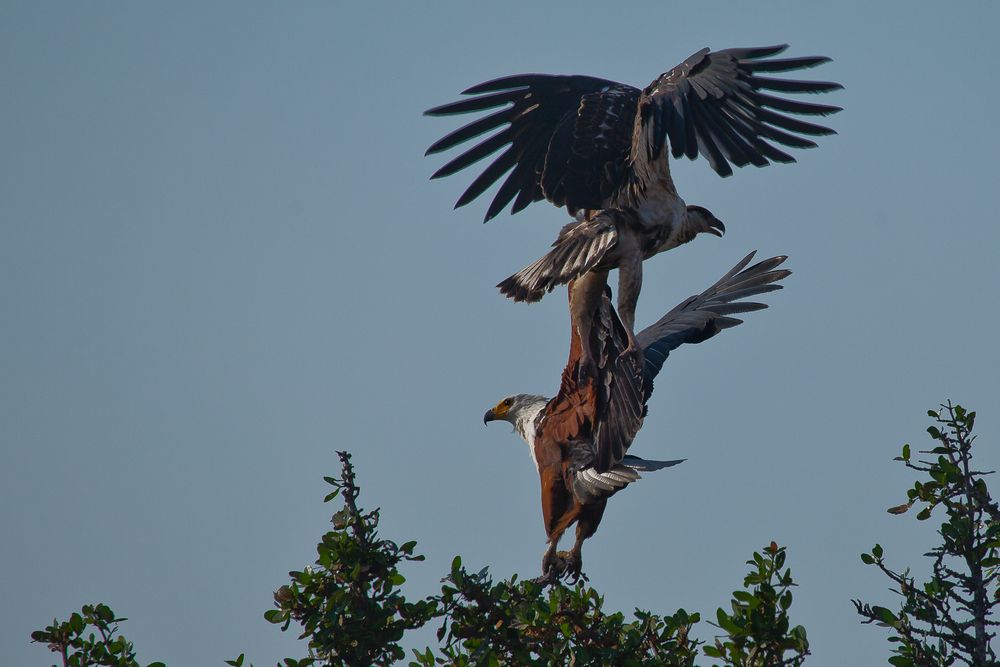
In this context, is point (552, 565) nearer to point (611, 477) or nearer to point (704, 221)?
point (611, 477)

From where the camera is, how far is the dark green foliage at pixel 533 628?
6.18 metres

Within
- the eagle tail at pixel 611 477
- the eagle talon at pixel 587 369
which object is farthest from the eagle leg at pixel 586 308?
the eagle tail at pixel 611 477

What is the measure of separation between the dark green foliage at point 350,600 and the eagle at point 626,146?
1.74m

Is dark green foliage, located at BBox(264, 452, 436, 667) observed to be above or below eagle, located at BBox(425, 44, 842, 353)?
below

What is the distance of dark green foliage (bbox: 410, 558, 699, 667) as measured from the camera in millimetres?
6176

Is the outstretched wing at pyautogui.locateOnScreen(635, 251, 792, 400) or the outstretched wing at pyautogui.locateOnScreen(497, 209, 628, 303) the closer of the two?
the outstretched wing at pyautogui.locateOnScreen(497, 209, 628, 303)

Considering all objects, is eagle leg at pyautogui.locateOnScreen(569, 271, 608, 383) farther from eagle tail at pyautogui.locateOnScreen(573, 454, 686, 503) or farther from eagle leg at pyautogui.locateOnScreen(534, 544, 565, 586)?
eagle leg at pyautogui.locateOnScreen(534, 544, 565, 586)

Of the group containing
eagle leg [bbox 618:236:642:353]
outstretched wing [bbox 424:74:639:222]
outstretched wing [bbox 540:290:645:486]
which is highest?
outstretched wing [bbox 424:74:639:222]

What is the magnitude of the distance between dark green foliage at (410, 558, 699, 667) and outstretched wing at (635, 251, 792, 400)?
2439 mm

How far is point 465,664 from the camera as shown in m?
6.13

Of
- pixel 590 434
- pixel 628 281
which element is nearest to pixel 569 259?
pixel 628 281

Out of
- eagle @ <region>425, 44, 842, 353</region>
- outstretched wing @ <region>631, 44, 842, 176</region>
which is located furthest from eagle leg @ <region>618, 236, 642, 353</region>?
outstretched wing @ <region>631, 44, 842, 176</region>

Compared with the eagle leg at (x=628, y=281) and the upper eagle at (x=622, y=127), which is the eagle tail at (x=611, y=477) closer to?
the eagle leg at (x=628, y=281)

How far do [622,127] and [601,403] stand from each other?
1745 mm
